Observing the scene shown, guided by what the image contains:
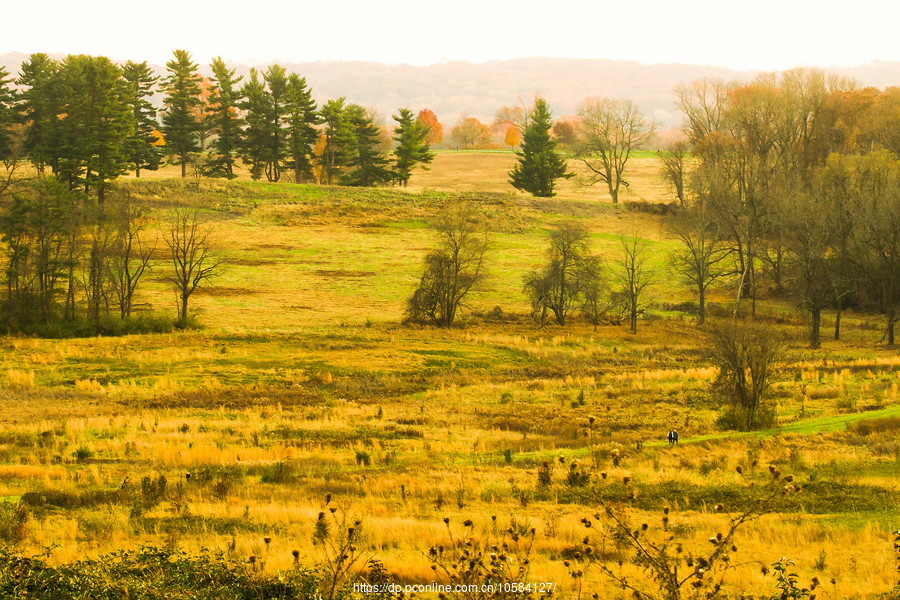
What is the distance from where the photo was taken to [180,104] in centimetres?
9019

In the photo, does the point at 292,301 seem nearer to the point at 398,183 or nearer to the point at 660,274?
the point at 660,274

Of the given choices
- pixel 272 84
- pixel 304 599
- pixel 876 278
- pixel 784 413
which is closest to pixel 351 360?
pixel 784 413

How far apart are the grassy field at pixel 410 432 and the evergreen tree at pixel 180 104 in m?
32.5

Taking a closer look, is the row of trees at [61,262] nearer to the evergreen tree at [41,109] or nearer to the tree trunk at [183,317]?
the tree trunk at [183,317]

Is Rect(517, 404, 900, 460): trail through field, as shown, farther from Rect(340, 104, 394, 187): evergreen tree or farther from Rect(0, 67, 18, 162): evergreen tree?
Rect(340, 104, 394, 187): evergreen tree

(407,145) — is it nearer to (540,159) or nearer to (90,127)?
(540,159)

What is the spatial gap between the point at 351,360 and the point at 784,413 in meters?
21.7

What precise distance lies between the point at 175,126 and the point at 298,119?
13.9 m

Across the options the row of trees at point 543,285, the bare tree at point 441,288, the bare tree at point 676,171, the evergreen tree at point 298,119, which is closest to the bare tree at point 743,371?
the row of trees at point 543,285

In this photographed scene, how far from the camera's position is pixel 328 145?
102 metres

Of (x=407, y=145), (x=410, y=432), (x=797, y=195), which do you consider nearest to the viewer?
(x=410, y=432)

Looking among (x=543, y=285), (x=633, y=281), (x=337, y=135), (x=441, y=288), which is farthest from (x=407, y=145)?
(x=633, y=281)

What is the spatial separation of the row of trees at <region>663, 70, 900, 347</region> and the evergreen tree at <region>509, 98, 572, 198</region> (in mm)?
13878

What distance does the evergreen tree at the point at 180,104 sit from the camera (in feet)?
295
